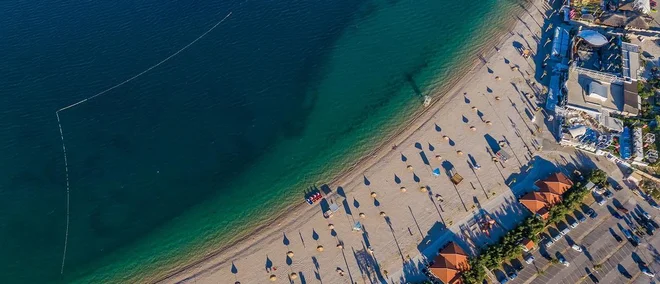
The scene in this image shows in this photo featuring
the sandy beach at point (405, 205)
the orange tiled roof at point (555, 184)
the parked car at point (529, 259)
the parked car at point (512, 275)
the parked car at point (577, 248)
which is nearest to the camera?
the parked car at point (512, 275)

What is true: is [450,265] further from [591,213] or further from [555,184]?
[591,213]

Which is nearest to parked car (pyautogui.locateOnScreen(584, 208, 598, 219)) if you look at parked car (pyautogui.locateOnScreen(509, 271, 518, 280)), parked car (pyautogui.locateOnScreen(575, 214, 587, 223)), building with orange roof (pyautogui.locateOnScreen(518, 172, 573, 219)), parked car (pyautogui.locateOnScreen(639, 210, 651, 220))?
parked car (pyautogui.locateOnScreen(575, 214, 587, 223))

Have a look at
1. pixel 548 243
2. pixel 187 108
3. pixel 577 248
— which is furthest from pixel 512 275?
pixel 187 108

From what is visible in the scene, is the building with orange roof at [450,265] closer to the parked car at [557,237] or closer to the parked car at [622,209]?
the parked car at [557,237]

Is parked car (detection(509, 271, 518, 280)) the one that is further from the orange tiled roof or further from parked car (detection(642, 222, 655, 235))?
parked car (detection(642, 222, 655, 235))

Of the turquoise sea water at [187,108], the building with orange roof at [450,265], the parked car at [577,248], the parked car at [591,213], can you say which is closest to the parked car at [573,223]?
the parked car at [591,213]

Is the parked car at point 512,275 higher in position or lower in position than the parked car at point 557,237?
lower
